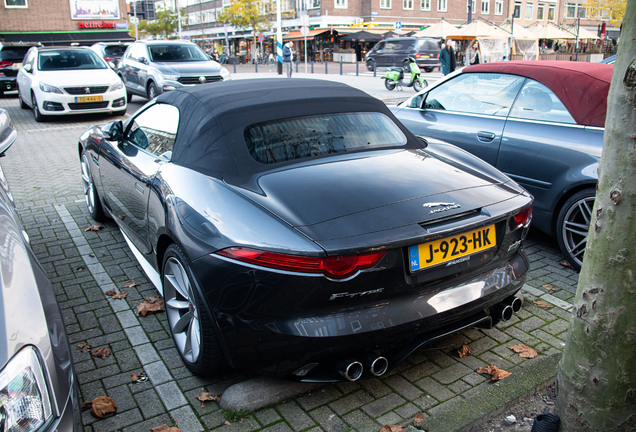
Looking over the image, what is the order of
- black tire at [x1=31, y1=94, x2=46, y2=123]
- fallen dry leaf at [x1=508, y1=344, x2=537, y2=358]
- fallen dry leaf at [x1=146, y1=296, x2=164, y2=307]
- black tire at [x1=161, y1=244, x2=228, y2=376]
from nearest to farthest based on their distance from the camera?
1. black tire at [x1=161, y1=244, x2=228, y2=376]
2. fallen dry leaf at [x1=508, y1=344, x2=537, y2=358]
3. fallen dry leaf at [x1=146, y1=296, x2=164, y2=307]
4. black tire at [x1=31, y1=94, x2=46, y2=123]

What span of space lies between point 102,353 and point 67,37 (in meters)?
45.9

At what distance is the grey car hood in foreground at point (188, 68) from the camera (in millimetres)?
13719

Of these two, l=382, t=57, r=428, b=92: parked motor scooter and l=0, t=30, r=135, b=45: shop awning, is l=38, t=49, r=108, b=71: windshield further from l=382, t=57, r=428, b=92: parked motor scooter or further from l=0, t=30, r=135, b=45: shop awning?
l=0, t=30, r=135, b=45: shop awning

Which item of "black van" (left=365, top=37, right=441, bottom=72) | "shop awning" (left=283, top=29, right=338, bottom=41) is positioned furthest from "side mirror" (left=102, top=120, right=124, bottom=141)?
"shop awning" (left=283, top=29, right=338, bottom=41)

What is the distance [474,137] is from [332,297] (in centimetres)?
328

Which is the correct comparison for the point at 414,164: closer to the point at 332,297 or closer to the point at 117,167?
the point at 332,297

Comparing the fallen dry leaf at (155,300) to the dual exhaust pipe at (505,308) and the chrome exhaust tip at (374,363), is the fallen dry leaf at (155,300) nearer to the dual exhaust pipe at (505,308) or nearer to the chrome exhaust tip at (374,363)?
the chrome exhaust tip at (374,363)

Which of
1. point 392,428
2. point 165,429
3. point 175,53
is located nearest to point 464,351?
point 392,428

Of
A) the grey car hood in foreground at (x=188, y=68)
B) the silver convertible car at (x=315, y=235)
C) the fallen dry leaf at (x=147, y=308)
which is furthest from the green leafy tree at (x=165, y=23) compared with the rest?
the silver convertible car at (x=315, y=235)

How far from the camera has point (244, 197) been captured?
2.69 metres

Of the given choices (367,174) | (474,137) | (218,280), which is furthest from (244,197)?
(474,137)

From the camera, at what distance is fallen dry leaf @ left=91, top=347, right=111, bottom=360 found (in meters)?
3.23

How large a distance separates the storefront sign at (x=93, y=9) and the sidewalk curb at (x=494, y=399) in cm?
4723

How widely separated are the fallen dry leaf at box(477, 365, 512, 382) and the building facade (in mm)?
42013
